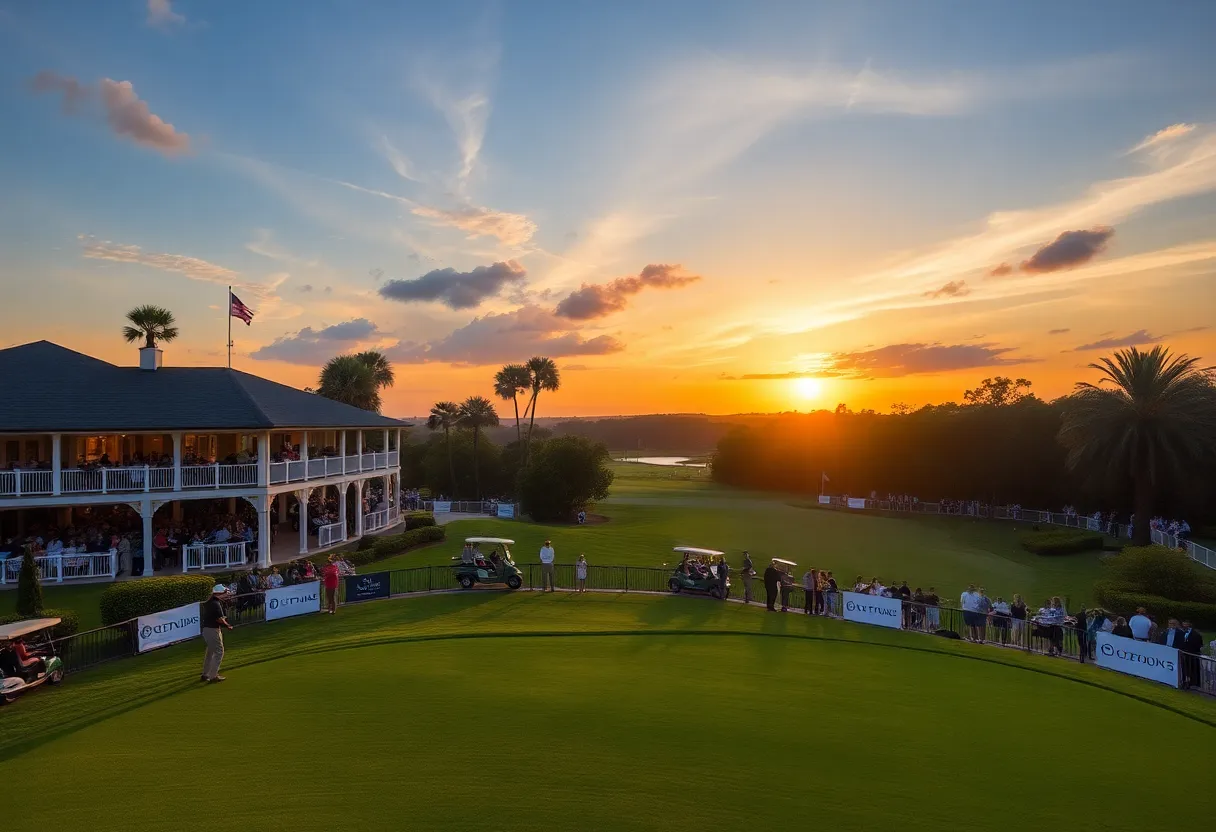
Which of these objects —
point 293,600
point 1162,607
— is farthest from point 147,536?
point 1162,607

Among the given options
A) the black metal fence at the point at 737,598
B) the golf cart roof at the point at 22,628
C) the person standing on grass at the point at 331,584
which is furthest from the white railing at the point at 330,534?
the golf cart roof at the point at 22,628

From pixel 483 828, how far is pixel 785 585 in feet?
52.1

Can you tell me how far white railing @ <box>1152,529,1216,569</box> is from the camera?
31.9 m

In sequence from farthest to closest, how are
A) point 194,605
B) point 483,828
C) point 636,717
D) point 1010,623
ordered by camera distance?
point 1010,623 < point 194,605 < point 636,717 < point 483,828

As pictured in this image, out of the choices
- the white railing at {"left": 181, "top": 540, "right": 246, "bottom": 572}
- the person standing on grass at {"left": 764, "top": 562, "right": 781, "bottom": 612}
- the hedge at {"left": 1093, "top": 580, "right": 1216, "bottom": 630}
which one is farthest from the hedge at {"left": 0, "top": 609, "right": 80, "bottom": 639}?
the hedge at {"left": 1093, "top": 580, "right": 1216, "bottom": 630}

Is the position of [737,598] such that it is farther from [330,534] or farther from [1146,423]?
[1146,423]

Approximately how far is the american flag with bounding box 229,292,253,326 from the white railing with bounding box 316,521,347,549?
1024cm

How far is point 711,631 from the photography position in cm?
1875

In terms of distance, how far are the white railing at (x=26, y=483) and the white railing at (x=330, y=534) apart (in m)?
9.76

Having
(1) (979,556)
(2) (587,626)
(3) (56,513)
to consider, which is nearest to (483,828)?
(2) (587,626)

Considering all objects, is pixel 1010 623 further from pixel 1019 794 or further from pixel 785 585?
pixel 1019 794

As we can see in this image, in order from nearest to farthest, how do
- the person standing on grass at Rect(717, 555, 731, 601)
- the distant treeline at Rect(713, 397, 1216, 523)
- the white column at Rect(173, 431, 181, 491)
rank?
1. the person standing on grass at Rect(717, 555, 731, 601)
2. the white column at Rect(173, 431, 181, 491)
3. the distant treeline at Rect(713, 397, 1216, 523)

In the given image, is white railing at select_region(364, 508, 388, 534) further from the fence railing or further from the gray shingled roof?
the fence railing

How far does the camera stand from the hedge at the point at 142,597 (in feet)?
58.3
